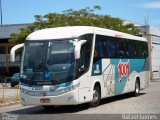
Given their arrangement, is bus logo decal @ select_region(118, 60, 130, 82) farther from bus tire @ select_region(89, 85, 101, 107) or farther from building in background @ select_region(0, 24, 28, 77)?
building in background @ select_region(0, 24, 28, 77)

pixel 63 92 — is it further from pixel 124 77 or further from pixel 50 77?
pixel 124 77

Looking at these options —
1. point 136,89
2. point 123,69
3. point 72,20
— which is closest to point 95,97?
point 123,69

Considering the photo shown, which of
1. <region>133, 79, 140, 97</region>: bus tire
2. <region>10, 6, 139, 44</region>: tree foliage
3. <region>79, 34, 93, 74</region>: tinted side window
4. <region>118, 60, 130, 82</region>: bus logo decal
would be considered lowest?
<region>133, 79, 140, 97</region>: bus tire

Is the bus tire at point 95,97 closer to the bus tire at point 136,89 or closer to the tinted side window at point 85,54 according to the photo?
the tinted side window at point 85,54

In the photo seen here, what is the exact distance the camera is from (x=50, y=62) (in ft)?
55.0

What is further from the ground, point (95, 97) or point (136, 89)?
point (95, 97)

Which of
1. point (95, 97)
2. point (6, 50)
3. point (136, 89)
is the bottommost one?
point (136, 89)

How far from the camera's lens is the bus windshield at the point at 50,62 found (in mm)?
16531

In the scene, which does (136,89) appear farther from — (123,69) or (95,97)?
(95,97)

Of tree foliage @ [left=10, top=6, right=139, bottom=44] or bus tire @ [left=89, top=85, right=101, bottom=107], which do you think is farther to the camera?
tree foliage @ [left=10, top=6, right=139, bottom=44]

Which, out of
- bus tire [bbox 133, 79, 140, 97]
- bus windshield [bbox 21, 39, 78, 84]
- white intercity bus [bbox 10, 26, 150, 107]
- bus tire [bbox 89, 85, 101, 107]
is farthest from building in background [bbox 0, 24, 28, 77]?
bus windshield [bbox 21, 39, 78, 84]

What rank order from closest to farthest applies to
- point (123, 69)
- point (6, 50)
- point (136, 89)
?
1. point (123, 69)
2. point (136, 89)
3. point (6, 50)

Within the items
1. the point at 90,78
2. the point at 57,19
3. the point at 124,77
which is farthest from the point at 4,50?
the point at 90,78

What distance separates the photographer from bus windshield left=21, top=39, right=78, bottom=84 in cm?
1653
